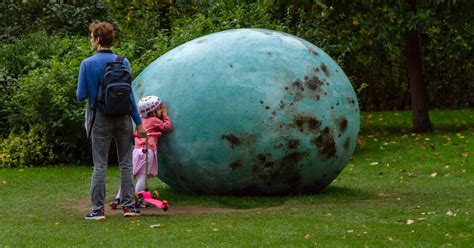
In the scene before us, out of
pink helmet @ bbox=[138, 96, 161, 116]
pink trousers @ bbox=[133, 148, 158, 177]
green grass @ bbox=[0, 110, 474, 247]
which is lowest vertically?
green grass @ bbox=[0, 110, 474, 247]

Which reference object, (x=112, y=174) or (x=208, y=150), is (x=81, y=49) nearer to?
(x=112, y=174)

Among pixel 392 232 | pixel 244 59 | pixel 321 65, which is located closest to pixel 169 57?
pixel 244 59

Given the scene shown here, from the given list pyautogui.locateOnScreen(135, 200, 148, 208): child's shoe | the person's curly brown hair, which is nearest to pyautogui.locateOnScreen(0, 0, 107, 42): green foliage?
pyautogui.locateOnScreen(135, 200, 148, 208): child's shoe

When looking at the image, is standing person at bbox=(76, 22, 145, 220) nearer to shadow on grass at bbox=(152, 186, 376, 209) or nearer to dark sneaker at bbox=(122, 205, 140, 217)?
dark sneaker at bbox=(122, 205, 140, 217)

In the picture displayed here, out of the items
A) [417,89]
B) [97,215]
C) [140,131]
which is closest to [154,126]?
[140,131]

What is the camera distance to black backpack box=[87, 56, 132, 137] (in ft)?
31.8

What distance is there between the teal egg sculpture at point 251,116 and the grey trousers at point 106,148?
790 mm

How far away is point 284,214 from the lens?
991 centimetres

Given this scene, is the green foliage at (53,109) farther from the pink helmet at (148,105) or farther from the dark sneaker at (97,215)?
the dark sneaker at (97,215)

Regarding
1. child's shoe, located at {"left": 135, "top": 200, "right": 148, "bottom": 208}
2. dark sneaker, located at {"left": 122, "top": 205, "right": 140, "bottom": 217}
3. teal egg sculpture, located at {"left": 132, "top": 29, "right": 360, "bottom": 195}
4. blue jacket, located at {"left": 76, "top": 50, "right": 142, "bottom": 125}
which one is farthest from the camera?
child's shoe, located at {"left": 135, "top": 200, "right": 148, "bottom": 208}

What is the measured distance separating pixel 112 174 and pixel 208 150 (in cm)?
451

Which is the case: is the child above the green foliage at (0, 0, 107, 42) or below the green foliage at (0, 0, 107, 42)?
below

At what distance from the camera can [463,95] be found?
26609 millimetres

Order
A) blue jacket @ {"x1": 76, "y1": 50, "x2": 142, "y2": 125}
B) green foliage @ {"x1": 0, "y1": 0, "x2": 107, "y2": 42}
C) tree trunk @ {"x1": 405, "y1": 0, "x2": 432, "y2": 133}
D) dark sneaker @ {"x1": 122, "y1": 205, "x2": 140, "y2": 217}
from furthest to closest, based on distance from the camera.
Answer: green foliage @ {"x1": 0, "y1": 0, "x2": 107, "y2": 42}, tree trunk @ {"x1": 405, "y1": 0, "x2": 432, "y2": 133}, dark sneaker @ {"x1": 122, "y1": 205, "x2": 140, "y2": 217}, blue jacket @ {"x1": 76, "y1": 50, "x2": 142, "y2": 125}
